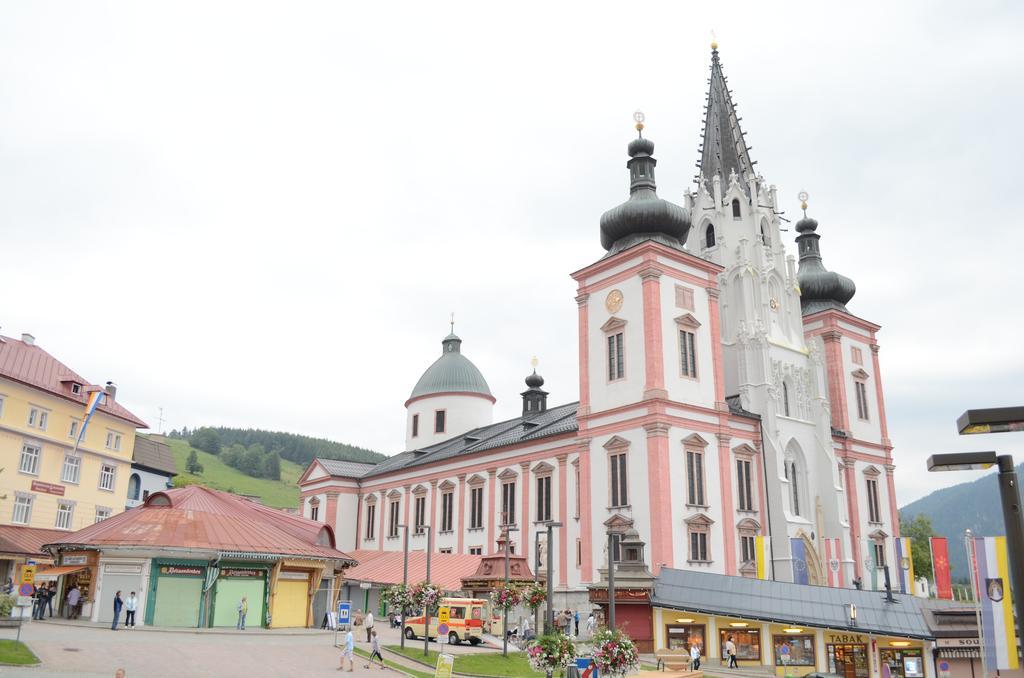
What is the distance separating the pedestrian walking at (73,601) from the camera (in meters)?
34.5

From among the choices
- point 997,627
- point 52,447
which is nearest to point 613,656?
point 997,627

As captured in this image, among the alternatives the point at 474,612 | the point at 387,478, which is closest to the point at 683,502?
the point at 474,612

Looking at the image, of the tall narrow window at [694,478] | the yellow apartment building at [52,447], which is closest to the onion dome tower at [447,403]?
the yellow apartment building at [52,447]

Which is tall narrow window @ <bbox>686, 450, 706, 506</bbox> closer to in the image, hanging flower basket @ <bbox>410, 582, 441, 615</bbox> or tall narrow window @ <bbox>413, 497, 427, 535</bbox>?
hanging flower basket @ <bbox>410, 582, 441, 615</bbox>

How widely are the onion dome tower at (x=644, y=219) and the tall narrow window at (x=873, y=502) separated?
21850mm

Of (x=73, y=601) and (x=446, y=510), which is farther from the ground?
(x=446, y=510)

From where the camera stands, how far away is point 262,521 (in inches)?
1598

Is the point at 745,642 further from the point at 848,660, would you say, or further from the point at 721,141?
the point at 721,141

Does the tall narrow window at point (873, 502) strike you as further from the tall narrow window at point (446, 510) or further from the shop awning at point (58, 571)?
the shop awning at point (58, 571)

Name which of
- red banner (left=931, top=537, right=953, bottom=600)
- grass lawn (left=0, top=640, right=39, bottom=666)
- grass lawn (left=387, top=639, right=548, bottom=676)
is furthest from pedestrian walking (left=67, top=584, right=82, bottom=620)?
red banner (left=931, top=537, right=953, bottom=600)

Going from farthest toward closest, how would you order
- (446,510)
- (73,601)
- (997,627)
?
(446,510)
(73,601)
(997,627)

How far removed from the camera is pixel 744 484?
45.7 m

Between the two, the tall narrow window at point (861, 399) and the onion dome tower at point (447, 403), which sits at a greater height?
the onion dome tower at point (447, 403)

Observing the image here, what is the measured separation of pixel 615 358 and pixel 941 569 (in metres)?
19.3
